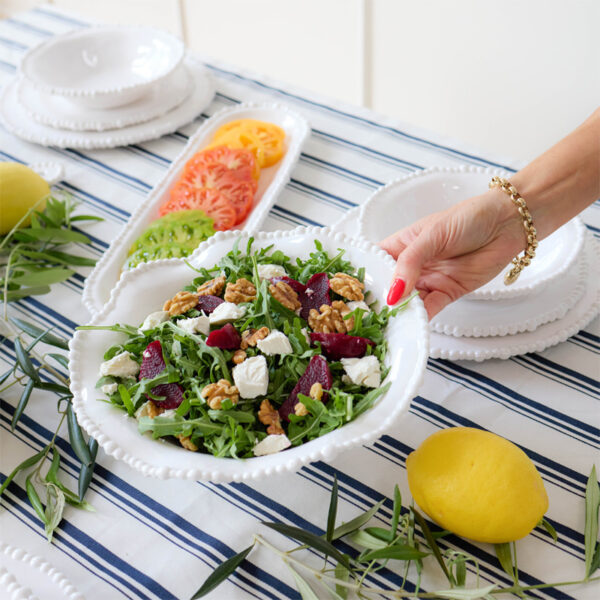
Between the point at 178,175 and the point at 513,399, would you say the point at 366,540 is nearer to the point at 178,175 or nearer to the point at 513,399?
the point at 513,399

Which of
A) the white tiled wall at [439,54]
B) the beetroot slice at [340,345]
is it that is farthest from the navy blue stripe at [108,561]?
the white tiled wall at [439,54]

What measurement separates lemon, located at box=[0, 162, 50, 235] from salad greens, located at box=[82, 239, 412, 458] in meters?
0.53

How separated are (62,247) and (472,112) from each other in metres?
2.20

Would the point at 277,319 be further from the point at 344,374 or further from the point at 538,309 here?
the point at 538,309

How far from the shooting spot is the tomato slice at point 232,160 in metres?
1.34

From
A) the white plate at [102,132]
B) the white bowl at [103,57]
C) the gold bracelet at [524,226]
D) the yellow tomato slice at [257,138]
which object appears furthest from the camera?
the white bowl at [103,57]

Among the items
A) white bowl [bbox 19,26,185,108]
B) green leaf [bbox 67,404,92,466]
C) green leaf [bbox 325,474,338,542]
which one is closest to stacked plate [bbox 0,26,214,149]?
white bowl [bbox 19,26,185,108]

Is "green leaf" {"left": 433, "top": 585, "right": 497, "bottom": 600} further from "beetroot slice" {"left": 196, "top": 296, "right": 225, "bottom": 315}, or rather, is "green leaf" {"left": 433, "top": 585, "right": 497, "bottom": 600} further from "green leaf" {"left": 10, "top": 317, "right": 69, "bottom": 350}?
"green leaf" {"left": 10, "top": 317, "right": 69, "bottom": 350}

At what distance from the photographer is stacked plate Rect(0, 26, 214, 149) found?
155cm

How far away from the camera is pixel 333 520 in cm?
80

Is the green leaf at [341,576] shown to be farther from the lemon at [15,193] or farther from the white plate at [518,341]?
the lemon at [15,193]

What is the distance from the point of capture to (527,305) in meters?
1.06

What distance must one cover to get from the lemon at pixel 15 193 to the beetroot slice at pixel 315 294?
2.28 feet

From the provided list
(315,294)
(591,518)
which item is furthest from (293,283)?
(591,518)
